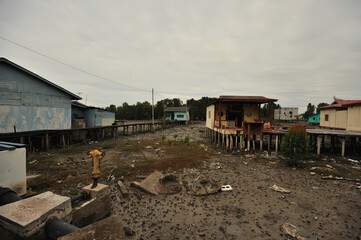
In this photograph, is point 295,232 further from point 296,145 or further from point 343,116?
point 343,116

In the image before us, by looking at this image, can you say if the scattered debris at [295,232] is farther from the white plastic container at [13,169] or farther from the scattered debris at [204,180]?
A: the white plastic container at [13,169]

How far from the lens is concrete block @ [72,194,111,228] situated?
12.7 feet

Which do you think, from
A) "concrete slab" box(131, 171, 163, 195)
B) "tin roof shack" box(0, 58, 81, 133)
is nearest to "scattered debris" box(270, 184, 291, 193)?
"concrete slab" box(131, 171, 163, 195)

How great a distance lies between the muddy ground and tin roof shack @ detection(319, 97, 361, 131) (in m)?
7.58

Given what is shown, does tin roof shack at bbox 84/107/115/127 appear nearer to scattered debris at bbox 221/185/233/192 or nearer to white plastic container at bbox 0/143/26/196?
white plastic container at bbox 0/143/26/196

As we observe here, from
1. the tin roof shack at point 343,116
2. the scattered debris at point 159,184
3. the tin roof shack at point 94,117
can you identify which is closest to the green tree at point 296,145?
the scattered debris at point 159,184

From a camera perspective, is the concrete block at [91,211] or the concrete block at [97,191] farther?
the concrete block at [97,191]

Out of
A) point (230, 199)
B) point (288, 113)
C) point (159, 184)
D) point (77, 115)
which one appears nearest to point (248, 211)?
point (230, 199)

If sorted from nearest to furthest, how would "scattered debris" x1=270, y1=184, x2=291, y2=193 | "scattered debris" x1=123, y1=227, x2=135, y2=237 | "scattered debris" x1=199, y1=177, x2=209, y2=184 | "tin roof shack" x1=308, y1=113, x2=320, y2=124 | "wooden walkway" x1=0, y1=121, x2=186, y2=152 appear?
"scattered debris" x1=123, y1=227, x2=135, y2=237
"scattered debris" x1=270, y1=184, x2=291, y2=193
"scattered debris" x1=199, y1=177, x2=209, y2=184
"wooden walkway" x1=0, y1=121, x2=186, y2=152
"tin roof shack" x1=308, y1=113, x2=320, y2=124

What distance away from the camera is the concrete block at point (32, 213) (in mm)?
2498

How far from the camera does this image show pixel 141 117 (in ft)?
225

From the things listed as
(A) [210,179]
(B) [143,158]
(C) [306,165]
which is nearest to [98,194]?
(A) [210,179]

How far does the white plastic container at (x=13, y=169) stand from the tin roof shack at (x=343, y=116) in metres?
25.0

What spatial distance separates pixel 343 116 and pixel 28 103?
34810 millimetres
